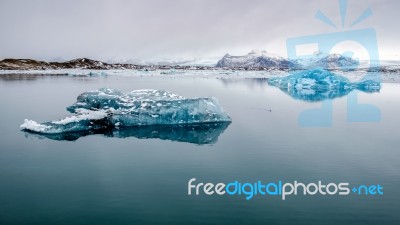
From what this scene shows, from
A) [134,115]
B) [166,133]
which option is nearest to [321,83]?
[134,115]

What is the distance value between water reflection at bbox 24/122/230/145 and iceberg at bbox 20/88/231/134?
10.0 inches

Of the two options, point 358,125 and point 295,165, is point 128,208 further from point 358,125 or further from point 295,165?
point 358,125

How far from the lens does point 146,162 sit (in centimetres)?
742

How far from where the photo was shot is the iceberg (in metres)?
10.3

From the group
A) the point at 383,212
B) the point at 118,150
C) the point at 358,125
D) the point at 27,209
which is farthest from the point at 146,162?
the point at 358,125

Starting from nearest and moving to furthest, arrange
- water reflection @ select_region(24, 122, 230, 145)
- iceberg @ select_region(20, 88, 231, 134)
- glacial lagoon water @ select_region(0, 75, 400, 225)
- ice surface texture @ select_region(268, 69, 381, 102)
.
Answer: glacial lagoon water @ select_region(0, 75, 400, 225), water reflection @ select_region(24, 122, 230, 145), iceberg @ select_region(20, 88, 231, 134), ice surface texture @ select_region(268, 69, 381, 102)

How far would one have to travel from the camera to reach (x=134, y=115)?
11.4 m

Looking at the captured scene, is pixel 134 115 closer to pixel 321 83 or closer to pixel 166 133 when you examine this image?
pixel 166 133

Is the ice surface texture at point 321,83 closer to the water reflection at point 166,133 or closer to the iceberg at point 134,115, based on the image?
the iceberg at point 134,115

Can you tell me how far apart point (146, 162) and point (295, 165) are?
3335mm

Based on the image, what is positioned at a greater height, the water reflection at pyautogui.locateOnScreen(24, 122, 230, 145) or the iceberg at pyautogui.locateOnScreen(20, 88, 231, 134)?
the iceberg at pyautogui.locateOnScreen(20, 88, 231, 134)

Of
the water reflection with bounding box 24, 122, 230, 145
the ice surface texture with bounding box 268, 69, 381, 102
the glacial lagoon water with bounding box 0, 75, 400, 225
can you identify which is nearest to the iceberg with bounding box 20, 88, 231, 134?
the water reflection with bounding box 24, 122, 230, 145

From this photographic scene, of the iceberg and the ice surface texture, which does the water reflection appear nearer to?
the iceberg

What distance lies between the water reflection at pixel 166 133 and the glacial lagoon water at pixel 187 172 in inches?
1.3
